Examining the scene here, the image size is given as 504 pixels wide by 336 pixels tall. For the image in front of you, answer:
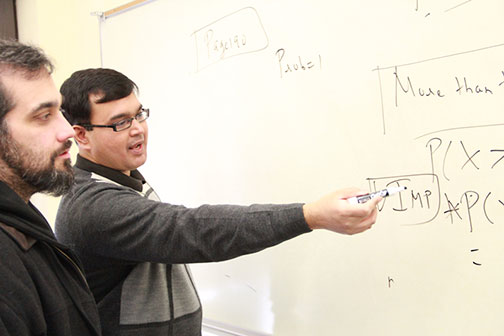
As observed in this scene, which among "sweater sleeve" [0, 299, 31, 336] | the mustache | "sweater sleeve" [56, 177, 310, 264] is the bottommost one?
"sweater sleeve" [0, 299, 31, 336]

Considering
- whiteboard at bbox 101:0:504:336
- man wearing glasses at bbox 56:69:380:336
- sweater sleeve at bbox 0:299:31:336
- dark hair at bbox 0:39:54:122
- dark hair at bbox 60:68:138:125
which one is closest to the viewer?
sweater sleeve at bbox 0:299:31:336

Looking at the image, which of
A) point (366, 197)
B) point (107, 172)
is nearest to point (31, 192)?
point (107, 172)

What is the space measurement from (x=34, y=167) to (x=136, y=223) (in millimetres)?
231

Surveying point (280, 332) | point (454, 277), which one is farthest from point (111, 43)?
point (454, 277)

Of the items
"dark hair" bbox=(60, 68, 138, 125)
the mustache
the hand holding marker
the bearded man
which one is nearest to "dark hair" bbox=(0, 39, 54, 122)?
the bearded man

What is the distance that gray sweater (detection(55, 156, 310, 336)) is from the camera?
854 millimetres

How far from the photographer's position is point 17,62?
762 millimetres

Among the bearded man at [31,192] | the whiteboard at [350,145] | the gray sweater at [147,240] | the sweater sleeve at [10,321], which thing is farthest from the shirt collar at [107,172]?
the sweater sleeve at [10,321]

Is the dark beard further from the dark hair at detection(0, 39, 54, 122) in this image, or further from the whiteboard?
the whiteboard

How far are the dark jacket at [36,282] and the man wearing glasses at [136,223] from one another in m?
0.14

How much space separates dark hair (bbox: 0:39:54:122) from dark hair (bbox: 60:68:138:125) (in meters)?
0.28

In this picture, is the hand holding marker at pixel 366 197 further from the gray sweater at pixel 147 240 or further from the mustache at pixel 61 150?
the mustache at pixel 61 150

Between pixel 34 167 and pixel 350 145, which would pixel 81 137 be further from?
pixel 350 145

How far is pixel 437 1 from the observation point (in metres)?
0.99
